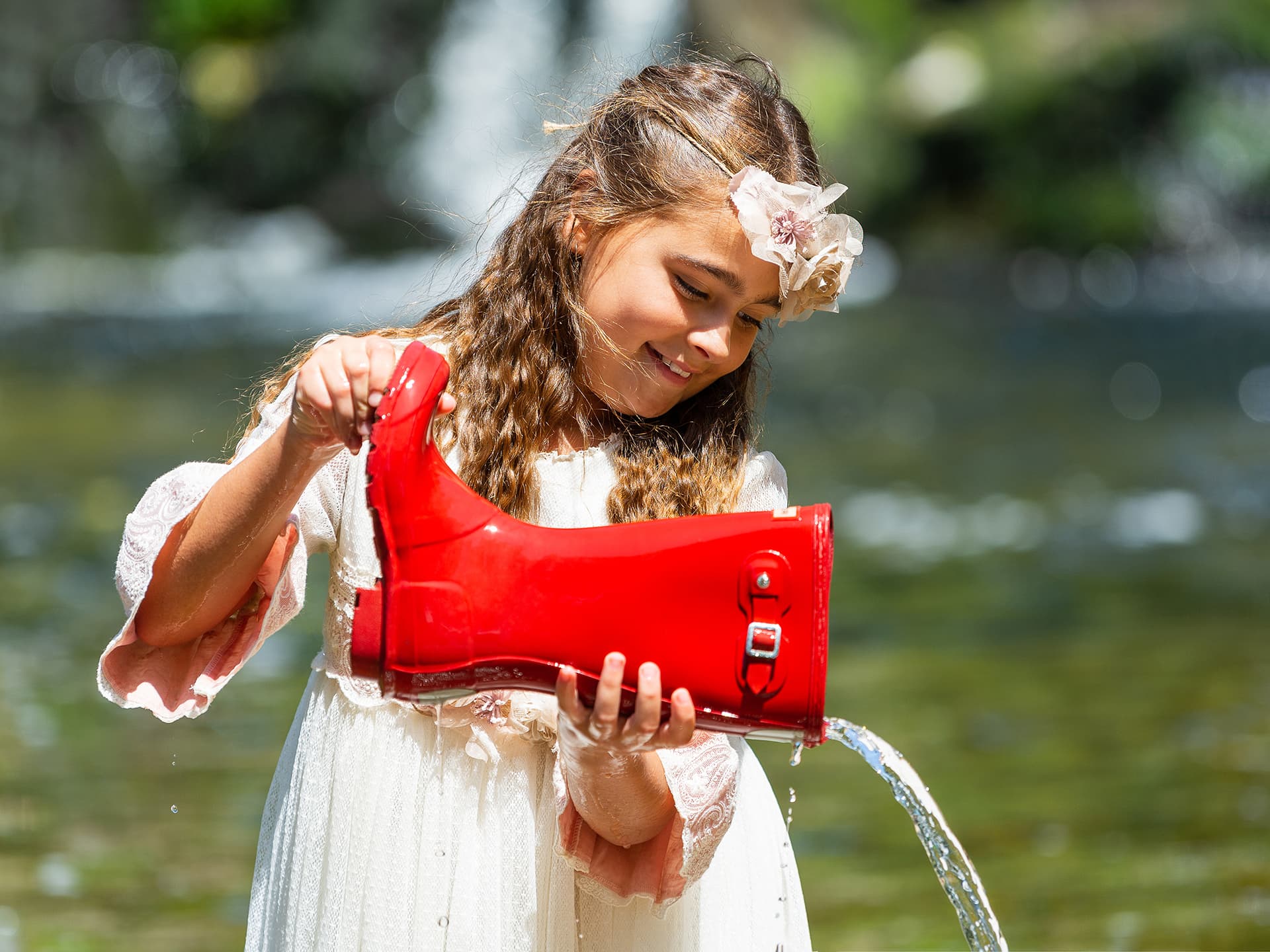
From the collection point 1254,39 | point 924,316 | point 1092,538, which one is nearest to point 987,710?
point 1092,538

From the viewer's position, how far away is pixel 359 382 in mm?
1505

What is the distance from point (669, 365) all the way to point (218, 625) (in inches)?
23.6

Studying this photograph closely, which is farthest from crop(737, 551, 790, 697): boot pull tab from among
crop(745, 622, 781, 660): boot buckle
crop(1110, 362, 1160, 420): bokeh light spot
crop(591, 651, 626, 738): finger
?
crop(1110, 362, 1160, 420): bokeh light spot

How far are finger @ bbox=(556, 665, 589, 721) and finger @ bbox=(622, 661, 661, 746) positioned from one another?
5 cm

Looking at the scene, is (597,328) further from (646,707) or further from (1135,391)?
(1135,391)

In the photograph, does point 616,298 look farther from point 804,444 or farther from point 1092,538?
point 804,444

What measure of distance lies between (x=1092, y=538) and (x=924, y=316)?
6.04 metres

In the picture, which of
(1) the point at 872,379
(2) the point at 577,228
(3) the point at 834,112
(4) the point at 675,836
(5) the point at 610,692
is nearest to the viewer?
(5) the point at 610,692

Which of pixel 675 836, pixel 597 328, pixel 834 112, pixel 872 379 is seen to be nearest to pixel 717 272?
pixel 597 328

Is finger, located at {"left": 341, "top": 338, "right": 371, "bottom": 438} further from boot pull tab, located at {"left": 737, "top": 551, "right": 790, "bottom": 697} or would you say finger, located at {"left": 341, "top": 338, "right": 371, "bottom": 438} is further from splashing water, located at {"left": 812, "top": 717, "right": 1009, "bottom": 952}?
splashing water, located at {"left": 812, "top": 717, "right": 1009, "bottom": 952}

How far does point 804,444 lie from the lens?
8562mm

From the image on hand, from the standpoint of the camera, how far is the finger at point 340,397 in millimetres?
1508

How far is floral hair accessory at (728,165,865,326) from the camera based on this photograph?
1.80m

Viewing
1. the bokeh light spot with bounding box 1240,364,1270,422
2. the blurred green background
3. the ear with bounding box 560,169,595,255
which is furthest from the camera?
the bokeh light spot with bounding box 1240,364,1270,422
